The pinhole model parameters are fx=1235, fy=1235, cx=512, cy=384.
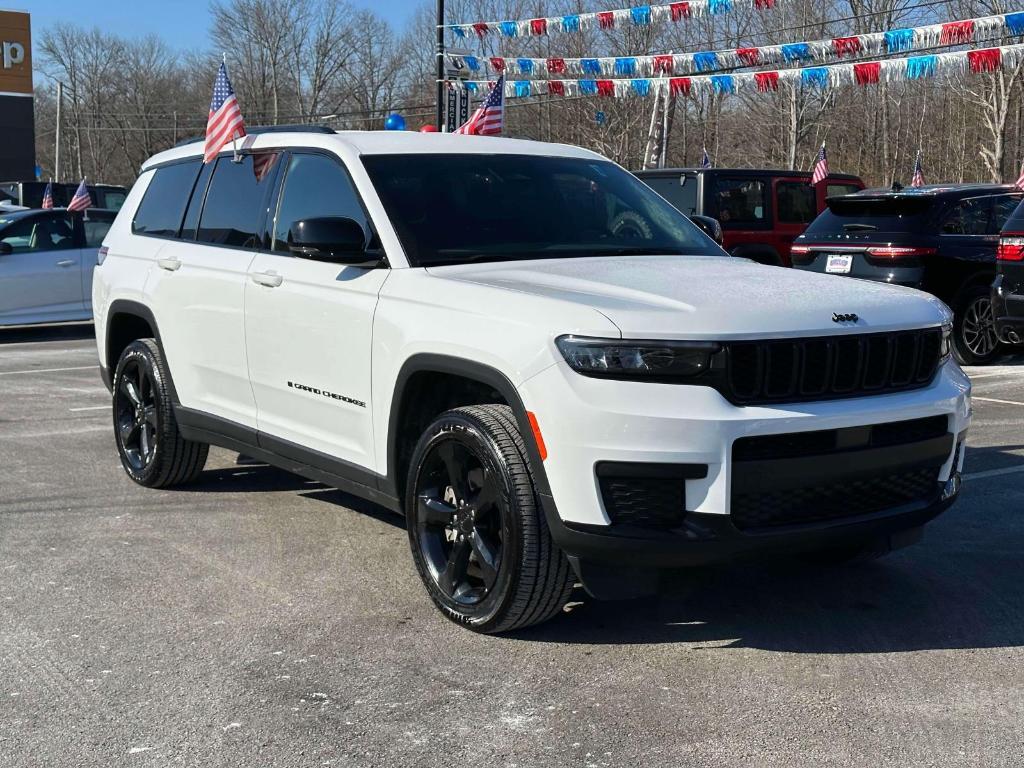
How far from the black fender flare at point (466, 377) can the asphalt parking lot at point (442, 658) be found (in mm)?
598

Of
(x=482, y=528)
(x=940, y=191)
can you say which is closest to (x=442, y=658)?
(x=482, y=528)

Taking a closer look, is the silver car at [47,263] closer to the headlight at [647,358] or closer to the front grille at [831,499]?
the headlight at [647,358]

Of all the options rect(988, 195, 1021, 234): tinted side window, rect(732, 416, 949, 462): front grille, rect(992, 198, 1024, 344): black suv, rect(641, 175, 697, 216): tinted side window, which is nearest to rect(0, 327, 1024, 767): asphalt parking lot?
rect(732, 416, 949, 462): front grille

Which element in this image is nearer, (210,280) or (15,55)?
(210,280)

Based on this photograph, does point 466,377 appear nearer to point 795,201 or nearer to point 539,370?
point 539,370

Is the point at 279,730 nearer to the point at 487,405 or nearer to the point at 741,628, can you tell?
the point at 487,405

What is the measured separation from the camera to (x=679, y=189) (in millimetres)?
16203

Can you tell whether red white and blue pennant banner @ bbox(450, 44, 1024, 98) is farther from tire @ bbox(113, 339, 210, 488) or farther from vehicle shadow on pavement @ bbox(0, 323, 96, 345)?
tire @ bbox(113, 339, 210, 488)

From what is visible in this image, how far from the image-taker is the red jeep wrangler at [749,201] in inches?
632

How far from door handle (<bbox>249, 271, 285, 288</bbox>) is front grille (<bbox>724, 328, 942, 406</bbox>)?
2293 millimetres

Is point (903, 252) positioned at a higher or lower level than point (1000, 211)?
lower

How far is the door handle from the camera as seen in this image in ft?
17.6

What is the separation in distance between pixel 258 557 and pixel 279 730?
1.93 metres

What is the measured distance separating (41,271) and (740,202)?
30.1ft
